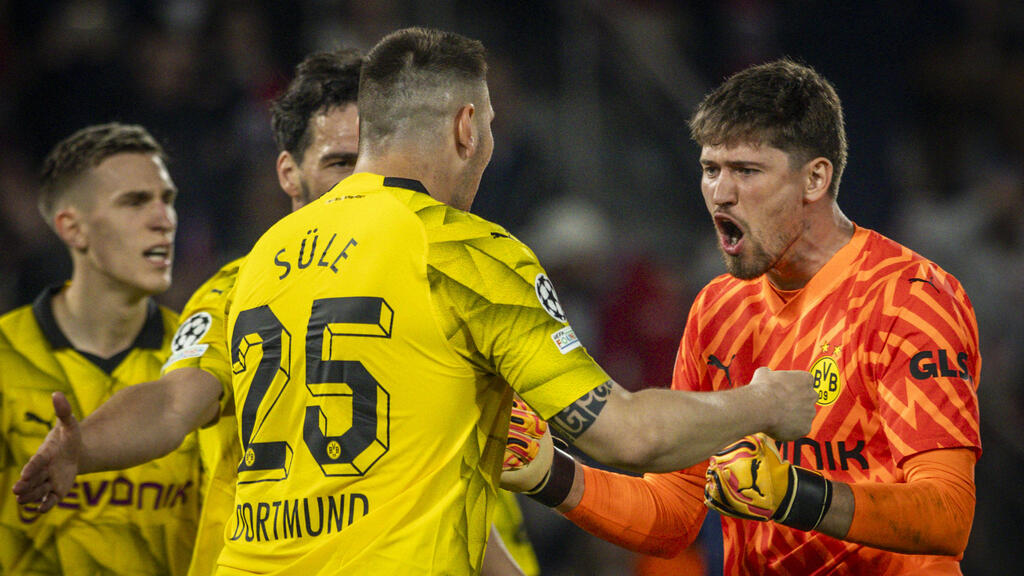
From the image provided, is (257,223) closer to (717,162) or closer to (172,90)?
(172,90)

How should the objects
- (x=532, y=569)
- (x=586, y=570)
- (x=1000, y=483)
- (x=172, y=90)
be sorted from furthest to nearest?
1. (x=172, y=90)
2. (x=586, y=570)
3. (x=1000, y=483)
4. (x=532, y=569)

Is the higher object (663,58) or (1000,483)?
(663,58)

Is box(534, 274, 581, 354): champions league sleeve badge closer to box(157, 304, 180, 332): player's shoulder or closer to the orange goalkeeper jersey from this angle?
the orange goalkeeper jersey

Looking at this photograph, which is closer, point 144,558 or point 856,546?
point 856,546

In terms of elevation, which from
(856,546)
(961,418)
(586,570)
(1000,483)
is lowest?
(586,570)

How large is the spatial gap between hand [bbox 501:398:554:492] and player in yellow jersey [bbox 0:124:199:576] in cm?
152

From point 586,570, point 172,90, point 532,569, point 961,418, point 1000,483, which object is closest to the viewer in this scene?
point 961,418

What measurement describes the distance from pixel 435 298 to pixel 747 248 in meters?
1.27

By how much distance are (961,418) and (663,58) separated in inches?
199

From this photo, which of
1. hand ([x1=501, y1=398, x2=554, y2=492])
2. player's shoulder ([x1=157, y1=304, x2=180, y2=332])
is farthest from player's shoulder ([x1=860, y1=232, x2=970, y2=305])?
player's shoulder ([x1=157, y1=304, x2=180, y2=332])

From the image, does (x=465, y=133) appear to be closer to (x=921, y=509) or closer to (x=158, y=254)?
(x=921, y=509)

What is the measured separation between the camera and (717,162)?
3.36 metres

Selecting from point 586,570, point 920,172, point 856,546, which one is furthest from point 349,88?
point 920,172

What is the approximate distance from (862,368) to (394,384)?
137cm
